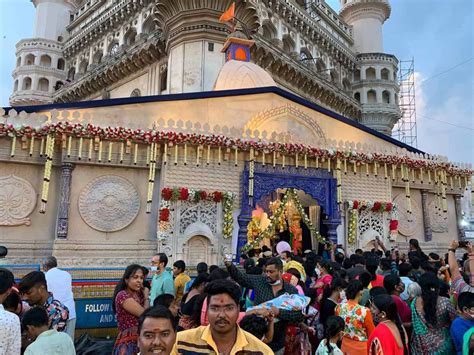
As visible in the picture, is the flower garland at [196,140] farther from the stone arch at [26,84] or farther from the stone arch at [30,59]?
the stone arch at [30,59]

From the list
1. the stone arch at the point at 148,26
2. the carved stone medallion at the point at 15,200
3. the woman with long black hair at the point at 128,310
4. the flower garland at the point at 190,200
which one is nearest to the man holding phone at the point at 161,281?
the woman with long black hair at the point at 128,310

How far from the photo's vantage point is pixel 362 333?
4.23 m

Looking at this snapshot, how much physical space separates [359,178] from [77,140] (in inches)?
412

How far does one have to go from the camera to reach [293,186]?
1348 cm

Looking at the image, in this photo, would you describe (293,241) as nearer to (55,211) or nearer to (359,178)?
(359,178)

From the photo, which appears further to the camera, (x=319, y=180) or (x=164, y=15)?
(x=164, y=15)

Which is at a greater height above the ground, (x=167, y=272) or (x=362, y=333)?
(x=167, y=272)

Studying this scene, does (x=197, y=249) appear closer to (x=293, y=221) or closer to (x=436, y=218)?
(x=293, y=221)

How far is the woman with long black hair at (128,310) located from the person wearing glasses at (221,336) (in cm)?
166

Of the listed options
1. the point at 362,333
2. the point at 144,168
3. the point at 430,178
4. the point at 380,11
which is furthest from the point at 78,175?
the point at 380,11

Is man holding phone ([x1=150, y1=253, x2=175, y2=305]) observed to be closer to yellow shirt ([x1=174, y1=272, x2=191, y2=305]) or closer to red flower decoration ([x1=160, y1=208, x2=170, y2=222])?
yellow shirt ([x1=174, y1=272, x2=191, y2=305])

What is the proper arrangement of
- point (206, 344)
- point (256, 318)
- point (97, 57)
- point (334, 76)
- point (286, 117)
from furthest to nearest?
point (334, 76), point (97, 57), point (286, 117), point (256, 318), point (206, 344)

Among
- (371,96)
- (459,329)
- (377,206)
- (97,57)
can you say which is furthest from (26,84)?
(459,329)

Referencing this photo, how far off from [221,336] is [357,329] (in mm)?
2384
